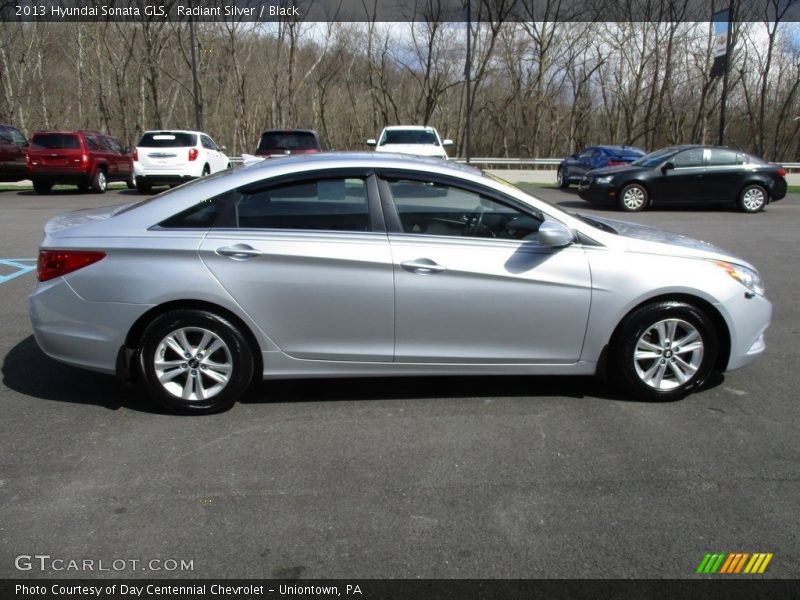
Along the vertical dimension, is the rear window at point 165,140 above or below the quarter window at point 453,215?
above

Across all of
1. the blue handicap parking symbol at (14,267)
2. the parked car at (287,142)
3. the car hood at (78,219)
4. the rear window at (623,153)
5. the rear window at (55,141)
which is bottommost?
the blue handicap parking symbol at (14,267)

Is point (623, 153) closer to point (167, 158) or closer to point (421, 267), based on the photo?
point (167, 158)

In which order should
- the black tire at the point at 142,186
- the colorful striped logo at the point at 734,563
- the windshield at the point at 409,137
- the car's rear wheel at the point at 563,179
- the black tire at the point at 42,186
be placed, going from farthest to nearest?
1. the car's rear wheel at the point at 563,179
2. the black tire at the point at 42,186
3. the windshield at the point at 409,137
4. the black tire at the point at 142,186
5. the colorful striped logo at the point at 734,563

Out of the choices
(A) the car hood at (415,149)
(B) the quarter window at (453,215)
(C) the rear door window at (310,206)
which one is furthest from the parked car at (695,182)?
(C) the rear door window at (310,206)

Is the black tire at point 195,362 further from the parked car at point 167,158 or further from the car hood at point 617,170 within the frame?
the parked car at point 167,158

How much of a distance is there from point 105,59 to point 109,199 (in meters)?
27.9

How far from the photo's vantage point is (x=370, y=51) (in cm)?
3975

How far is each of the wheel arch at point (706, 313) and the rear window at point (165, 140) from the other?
52.9 ft

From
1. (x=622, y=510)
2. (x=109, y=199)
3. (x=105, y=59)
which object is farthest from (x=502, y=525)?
(x=105, y=59)

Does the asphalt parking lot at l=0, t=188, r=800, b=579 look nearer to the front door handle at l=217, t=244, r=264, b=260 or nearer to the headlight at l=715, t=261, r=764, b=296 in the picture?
the headlight at l=715, t=261, r=764, b=296

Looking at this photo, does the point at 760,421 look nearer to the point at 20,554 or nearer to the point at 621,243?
the point at 621,243

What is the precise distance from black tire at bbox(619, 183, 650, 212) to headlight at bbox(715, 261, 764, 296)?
40.3 ft

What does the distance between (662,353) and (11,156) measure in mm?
21576

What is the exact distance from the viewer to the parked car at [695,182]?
16.2 metres
